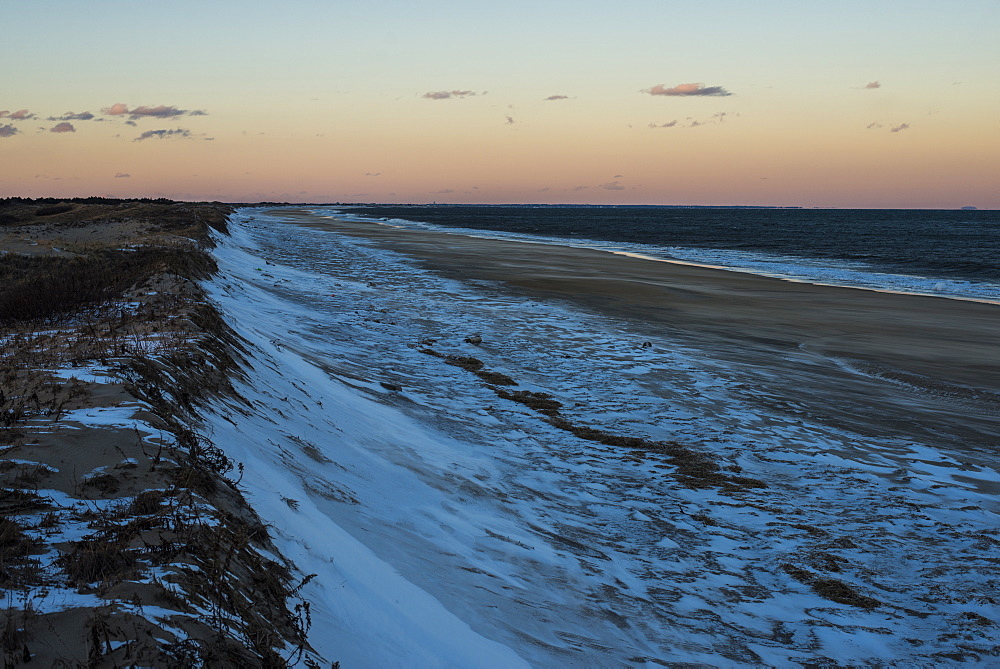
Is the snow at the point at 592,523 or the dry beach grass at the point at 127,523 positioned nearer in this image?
the dry beach grass at the point at 127,523

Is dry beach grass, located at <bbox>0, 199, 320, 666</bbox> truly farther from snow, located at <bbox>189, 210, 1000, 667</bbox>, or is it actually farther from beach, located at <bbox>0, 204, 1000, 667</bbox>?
snow, located at <bbox>189, 210, 1000, 667</bbox>

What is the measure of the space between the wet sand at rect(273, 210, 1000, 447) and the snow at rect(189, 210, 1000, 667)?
1.14m

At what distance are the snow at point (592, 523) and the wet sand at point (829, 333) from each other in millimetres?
1141

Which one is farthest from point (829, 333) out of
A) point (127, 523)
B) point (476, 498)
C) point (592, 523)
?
point (127, 523)

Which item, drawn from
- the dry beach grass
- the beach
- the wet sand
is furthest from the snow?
the wet sand

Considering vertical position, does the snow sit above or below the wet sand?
below

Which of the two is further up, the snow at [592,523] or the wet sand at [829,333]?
the wet sand at [829,333]

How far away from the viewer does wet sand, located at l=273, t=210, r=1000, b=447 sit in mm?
10102

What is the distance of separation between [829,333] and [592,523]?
12.2 metres

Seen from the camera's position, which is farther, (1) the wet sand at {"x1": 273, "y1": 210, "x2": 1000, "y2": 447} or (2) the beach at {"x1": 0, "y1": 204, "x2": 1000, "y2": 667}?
(1) the wet sand at {"x1": 273, "y1": 210, "x2": 1000, "y2": 447}

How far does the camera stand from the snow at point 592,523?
14.3 ft

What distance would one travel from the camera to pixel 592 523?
631 centimetres

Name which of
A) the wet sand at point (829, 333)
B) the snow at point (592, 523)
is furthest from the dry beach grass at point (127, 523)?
the wet sand at point (829, 333)

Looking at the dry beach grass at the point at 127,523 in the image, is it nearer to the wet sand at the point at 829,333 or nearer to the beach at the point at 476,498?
the beach at the point at 476,498
